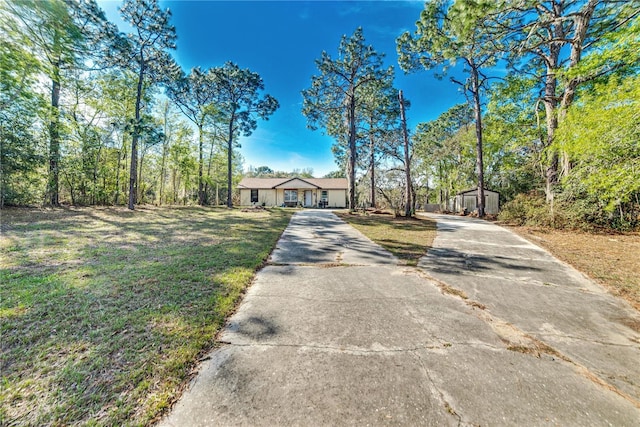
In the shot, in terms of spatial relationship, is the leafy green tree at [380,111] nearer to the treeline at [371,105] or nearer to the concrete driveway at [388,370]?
the treeline at [371,105]

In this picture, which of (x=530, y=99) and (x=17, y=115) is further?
(x=530, y=99)

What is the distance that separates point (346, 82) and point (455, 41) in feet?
30.5

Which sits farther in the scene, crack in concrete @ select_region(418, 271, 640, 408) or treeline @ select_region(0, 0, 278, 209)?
treeline @ select_region(0, 0, 278, 209)

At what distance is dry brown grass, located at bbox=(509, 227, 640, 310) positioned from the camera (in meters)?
3.79

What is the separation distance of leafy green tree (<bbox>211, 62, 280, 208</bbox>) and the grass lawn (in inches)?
682

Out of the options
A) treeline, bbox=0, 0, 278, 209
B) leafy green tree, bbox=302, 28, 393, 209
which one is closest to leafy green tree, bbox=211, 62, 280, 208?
treeline, bbox=0, 0, 278, 209

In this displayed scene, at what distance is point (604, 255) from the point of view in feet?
17.9

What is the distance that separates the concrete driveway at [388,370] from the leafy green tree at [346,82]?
13149 millimetres

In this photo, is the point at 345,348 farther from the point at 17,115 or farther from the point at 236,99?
the point at 236,99

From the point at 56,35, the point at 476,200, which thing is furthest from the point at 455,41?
the point at 476,200

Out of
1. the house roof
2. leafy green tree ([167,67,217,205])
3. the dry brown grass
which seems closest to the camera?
the dry brown grass

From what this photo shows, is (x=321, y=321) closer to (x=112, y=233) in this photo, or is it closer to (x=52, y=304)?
(x=52, y=304)

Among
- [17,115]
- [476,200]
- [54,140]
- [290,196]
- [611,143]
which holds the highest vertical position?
[17,115]

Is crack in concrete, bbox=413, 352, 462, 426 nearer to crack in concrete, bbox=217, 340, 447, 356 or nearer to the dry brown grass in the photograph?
crack in concrete, bbox=217, 340, 447, 356
